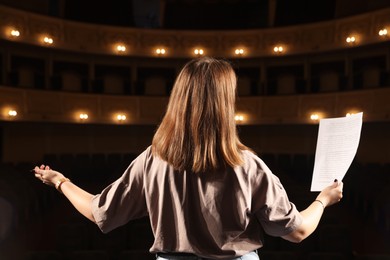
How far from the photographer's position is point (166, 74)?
49.8 feet

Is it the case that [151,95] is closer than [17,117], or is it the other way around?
[17,117]

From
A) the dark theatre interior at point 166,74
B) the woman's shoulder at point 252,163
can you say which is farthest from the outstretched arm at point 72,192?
the dark theatre interior at point 166,74

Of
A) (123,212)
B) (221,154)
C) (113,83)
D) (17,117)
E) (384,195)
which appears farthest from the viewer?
(113,83)

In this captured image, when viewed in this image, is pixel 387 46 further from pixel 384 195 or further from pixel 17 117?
pixel 17 117

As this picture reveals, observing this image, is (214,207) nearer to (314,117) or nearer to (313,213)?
(313,213)

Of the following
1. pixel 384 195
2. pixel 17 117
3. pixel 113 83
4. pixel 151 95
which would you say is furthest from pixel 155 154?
pixel 113 83

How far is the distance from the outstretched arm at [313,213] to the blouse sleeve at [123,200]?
0.52m

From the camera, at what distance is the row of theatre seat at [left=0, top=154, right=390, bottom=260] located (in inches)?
195

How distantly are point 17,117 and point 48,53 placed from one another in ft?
9.06

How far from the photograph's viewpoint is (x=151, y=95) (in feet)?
45.8

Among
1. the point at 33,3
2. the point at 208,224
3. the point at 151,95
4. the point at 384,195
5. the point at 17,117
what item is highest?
the point at 33,3

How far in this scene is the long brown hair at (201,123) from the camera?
4.22 feet

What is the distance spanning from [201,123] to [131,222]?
4723 mm

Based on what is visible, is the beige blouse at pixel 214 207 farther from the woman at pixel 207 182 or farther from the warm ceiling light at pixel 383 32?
the warm ceiling light at pixel 383 32
